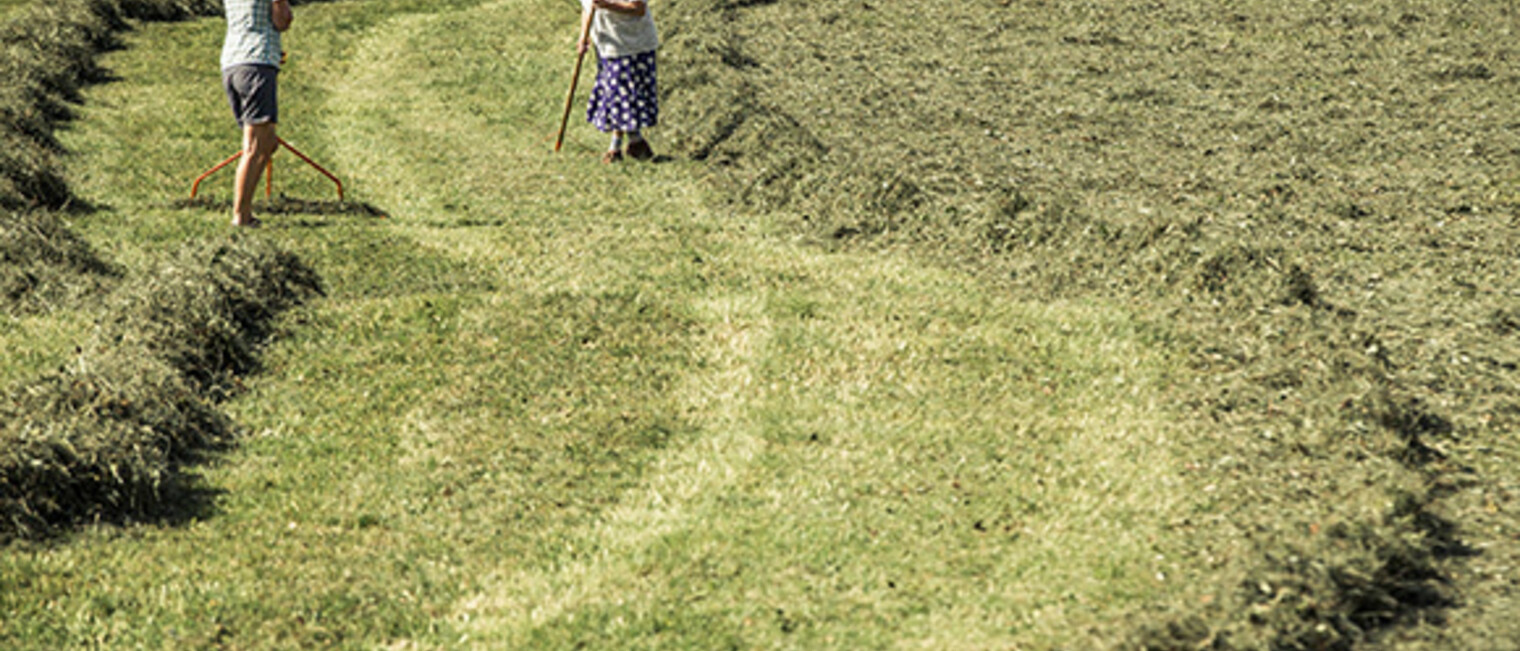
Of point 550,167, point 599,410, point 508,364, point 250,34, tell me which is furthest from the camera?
point 550,167

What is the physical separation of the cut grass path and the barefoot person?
0.48 meters

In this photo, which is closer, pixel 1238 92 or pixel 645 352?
pixel 645 352

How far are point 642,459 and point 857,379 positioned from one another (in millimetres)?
1394

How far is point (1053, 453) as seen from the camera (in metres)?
6.75

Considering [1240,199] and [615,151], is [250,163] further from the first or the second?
[1240,199]

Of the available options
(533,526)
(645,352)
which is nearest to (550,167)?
(645,352)

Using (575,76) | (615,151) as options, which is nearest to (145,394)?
(615,151)

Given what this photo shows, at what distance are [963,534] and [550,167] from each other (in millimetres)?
6840

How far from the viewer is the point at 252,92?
9.65m

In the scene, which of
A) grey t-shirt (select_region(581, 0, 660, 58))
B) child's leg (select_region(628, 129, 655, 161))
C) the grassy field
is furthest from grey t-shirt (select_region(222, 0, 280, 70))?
child's leg (select_region(628, 129, 655, 161))

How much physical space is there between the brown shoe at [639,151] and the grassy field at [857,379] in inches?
18.0

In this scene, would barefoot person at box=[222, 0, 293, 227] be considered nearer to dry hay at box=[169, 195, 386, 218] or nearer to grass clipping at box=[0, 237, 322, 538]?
dry hay at box=[169, 195, 386, 218]

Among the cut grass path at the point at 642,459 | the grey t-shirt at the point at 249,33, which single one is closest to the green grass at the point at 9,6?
the cut grass path at the point at 642,459

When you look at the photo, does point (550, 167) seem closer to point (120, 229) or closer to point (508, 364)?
point (120, 229)
